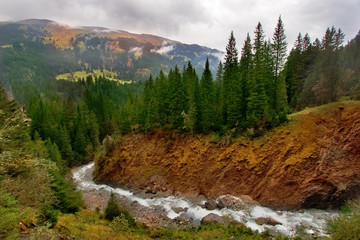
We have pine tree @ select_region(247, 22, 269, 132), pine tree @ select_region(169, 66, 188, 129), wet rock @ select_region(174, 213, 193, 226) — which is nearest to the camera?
wet rock @ select_region(174, 213, 193, 226)

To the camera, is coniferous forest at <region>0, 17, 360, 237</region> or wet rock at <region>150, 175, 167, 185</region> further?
wet rock at <region>150, 175, 167, 185</region>

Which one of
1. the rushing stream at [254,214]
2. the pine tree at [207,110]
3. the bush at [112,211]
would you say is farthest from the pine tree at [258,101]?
the bush at [112,211]

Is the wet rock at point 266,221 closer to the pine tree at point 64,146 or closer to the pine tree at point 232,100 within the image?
the pine tree at point 232,100

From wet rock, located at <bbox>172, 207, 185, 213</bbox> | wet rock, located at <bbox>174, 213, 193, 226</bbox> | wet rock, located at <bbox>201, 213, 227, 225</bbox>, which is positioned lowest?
wet rock, located at <bbox>172, 207, 185, 213</bbox>

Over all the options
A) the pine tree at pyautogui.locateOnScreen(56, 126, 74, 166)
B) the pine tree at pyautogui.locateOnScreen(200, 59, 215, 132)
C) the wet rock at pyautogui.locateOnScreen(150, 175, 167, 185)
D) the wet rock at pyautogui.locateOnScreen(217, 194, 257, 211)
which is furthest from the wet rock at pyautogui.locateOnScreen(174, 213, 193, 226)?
the pine tree at pyautogui.locateOnScreen(56, 126, 74, 166)

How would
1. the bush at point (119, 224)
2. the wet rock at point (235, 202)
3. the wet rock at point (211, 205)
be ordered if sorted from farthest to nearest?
1. the wet rock at point (211, 205)
2. the wet rock at point (235, 202)
3. the bush at point (119, 224)

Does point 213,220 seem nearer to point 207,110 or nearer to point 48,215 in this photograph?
point 48,215

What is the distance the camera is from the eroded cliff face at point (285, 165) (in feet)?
82.4

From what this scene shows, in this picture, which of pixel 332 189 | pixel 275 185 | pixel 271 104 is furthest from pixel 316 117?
pixel 275 185

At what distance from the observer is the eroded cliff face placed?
25.1 metres

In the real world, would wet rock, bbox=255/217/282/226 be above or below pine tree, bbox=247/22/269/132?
below

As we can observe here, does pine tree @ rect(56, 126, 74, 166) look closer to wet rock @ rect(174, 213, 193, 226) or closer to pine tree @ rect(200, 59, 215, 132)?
pine tree @ rect(200, 59, 215, 132)

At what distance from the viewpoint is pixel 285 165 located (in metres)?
26.8

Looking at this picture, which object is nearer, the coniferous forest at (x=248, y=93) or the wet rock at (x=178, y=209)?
the wet rock at (x=178, y=209)
